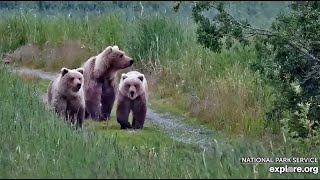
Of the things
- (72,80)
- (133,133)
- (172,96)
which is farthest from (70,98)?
(172,96)

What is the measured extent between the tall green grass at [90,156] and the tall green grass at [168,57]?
2.09m

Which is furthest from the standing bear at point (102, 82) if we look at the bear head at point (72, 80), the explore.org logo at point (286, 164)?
the explore.org logo at point (286, 164)

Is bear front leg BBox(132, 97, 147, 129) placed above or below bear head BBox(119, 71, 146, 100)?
below

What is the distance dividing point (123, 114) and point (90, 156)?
3923 mm

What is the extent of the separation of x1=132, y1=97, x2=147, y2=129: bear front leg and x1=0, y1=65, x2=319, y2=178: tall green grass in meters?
1.71

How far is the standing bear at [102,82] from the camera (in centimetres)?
1039

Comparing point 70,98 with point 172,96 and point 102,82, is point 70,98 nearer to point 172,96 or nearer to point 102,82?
point 102,82

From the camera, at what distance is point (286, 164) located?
5309mm

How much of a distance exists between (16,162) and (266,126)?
11.6 ft

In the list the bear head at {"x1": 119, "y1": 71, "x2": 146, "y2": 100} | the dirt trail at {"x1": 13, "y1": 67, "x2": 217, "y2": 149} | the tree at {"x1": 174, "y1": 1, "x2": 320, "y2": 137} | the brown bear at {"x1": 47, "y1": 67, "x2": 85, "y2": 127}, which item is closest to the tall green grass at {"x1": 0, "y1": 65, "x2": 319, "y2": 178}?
the dirt trail at {"x1": 13, "y1": 67, "x2": 217, "y2": 149}

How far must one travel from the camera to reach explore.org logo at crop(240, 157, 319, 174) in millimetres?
5162

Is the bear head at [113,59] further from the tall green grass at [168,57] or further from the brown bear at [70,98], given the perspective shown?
the brown bear at [70,98]

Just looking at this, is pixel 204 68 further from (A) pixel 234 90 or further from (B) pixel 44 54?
(B) pixel 44 54

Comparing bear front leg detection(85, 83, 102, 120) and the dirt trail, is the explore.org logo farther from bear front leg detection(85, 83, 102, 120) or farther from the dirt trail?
bear front leg detection(85, 83, 102, 120)
